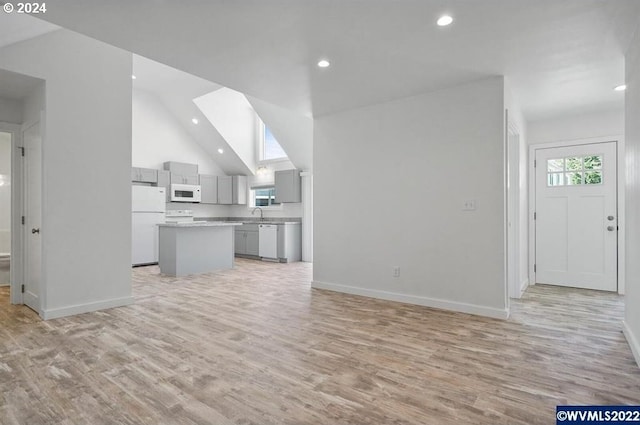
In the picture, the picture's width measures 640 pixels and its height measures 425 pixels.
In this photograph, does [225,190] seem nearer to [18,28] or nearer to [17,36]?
[17,36]

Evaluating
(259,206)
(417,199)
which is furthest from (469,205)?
(259,206)

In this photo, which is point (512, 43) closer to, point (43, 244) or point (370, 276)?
point (370, 276)

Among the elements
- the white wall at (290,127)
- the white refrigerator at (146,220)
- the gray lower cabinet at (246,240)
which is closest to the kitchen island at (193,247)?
the white refrigerator at (146,220)

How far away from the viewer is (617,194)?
467 cm

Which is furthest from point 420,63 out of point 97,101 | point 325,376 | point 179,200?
point 179,200

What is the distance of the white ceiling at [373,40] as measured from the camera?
2316mm

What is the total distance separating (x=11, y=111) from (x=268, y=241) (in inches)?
194

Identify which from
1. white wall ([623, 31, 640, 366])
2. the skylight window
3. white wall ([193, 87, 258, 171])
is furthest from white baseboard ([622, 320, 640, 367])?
white wall ([193, 87, 258, 171])

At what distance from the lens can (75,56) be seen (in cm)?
369

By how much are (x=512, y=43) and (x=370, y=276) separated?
2.91 meters

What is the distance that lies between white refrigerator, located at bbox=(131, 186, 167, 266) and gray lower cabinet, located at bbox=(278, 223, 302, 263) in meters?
2.59

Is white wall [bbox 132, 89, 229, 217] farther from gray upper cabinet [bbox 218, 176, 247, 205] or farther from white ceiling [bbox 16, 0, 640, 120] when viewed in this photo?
white ceiling [bbox 16, 0, 640, 120]

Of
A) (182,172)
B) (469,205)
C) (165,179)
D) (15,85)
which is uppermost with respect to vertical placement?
(15,85)

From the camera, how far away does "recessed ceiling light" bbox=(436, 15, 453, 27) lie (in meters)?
2.42
